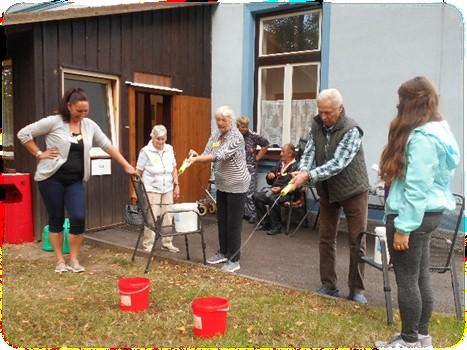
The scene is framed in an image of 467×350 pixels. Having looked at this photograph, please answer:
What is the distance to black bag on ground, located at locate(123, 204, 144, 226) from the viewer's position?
6.59m

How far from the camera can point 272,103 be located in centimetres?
784

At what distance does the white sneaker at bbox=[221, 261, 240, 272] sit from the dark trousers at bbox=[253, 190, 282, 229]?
185cm

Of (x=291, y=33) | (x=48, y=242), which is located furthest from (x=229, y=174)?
(x=291, y=33)

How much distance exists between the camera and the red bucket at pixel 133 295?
3469 mm

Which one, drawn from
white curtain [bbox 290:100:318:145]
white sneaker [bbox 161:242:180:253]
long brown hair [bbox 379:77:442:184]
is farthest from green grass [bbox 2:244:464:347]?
white curtain [bbox 290:100:318:145]

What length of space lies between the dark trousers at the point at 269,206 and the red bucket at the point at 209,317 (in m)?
3.46

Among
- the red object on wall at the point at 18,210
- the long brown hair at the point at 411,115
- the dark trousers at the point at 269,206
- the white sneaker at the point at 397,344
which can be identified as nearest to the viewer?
the long brown hair at the point at 411,115

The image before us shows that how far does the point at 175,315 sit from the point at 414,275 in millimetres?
1730

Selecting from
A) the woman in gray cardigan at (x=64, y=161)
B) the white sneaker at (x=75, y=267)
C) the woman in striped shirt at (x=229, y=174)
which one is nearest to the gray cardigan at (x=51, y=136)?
the woman in gray cardigan at (x=64, y=161)

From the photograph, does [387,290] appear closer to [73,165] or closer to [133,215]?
[73,165]

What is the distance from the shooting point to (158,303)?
3729 millimetres

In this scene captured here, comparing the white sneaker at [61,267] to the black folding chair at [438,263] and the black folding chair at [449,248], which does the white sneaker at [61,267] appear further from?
the black folding chair at [449,248]

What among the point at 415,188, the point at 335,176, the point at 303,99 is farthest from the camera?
the point at 303,99

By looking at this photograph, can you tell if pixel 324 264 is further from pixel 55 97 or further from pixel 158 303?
pixel 55 97
